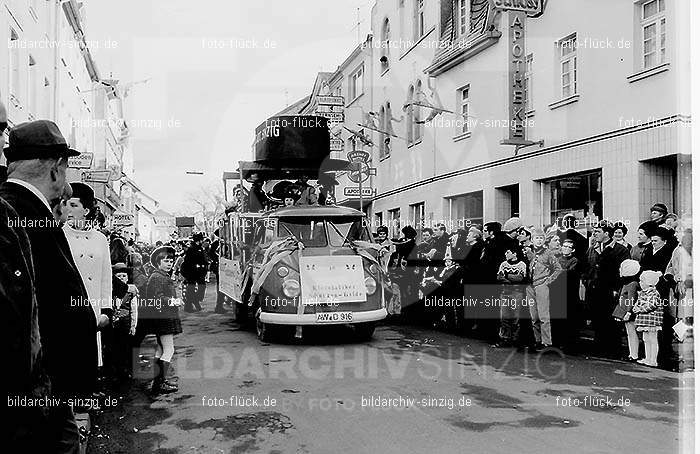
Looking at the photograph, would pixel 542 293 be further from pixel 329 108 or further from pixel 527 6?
pixel 329 108

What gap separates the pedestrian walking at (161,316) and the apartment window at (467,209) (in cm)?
1155

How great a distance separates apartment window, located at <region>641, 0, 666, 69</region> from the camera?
11859mm

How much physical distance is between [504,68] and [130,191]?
4637 centimetres

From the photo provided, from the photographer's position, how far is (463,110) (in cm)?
1945

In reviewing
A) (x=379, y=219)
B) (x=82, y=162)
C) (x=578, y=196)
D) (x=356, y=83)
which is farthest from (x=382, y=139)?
(x=82, y=162)

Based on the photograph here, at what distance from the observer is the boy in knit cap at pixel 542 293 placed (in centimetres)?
976


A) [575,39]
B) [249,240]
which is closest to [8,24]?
[249,240]

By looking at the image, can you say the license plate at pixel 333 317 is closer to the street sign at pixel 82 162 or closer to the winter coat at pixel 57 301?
the street sign at pixel 82 162

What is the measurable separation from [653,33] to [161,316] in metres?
9.64

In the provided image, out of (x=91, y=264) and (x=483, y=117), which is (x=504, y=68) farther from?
(x=91, y=264)

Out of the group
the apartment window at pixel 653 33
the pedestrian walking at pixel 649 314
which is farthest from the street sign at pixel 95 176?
the apartment window at pixel 653 33

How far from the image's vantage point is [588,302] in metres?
10.3

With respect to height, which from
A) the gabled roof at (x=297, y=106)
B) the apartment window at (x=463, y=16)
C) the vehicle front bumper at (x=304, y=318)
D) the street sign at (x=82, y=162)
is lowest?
the vehicle front bumper at (x=304, y=318)

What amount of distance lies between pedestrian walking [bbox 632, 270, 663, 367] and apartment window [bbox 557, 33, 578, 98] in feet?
21.2
